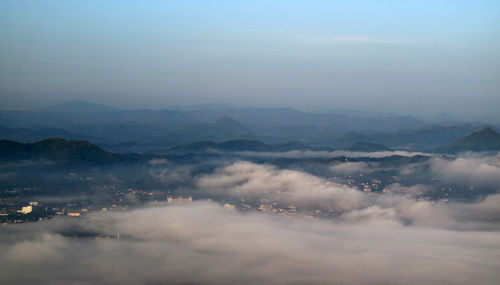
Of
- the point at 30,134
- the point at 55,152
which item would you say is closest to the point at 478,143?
the point at 55,152

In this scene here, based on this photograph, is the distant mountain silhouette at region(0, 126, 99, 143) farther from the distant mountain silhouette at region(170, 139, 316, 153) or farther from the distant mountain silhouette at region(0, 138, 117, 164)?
the distant mountain silhouette at region(0, 138, 117, 164)

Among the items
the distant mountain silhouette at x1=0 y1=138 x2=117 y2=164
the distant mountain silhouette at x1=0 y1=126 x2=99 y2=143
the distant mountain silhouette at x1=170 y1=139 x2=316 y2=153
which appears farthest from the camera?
the distant mountain silhouette at x1=0 y1=126 x2=99 y2=143

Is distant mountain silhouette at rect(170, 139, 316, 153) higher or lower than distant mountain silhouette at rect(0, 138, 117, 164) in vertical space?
lower

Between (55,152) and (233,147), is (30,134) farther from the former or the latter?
(55,152)

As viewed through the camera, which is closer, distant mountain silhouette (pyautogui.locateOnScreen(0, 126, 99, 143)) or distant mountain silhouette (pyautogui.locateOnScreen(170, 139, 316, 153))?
distant mountain silhouette (pyautogui.locateOnScreen(170, 139, 316, 153))

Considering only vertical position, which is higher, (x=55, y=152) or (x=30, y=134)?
(x=55, y=152)

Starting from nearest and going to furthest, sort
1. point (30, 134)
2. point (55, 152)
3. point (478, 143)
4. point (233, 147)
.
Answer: point (55, 152) < point (478, 143) < point (233, 147) < point (30, 134)

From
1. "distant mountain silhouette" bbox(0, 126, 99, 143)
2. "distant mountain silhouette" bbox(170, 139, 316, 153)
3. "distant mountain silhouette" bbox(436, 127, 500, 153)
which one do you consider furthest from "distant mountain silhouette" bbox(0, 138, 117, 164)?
"distant mountain silhouette" bbox(436, 127, 500, 153)

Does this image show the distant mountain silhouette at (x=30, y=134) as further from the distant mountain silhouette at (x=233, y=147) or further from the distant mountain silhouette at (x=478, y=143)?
the distant mountain silhouette at (x=478, y=143)

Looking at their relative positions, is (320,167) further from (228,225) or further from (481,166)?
(228,225)
